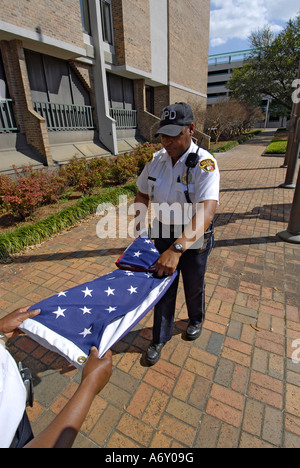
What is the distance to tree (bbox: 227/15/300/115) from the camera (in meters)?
25.5

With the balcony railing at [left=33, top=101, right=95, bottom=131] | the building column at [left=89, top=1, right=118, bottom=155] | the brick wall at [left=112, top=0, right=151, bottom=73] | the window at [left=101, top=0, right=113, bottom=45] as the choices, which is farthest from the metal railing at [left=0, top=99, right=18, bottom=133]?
the brick wall at [left=112, top=0, right=151, bottom=73]

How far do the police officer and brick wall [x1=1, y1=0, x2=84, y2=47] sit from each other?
9146mm

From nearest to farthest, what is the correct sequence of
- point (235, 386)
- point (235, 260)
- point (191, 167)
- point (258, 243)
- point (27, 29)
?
1. point (191, 167)
2. point (235, 386)
3. point (235, 260)
4. point (258, 243)
5. point (27, 29)

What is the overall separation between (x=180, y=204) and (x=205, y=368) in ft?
5.05

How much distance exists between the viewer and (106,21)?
12688mm


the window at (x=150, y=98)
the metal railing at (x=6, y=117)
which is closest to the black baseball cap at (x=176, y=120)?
the metal railing at (x=6, y=117)

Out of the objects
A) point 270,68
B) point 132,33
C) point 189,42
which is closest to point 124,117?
point 132,33

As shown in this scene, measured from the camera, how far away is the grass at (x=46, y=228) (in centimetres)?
437

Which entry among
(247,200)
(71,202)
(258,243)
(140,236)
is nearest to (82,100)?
(71,202)

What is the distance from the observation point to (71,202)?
6.95m

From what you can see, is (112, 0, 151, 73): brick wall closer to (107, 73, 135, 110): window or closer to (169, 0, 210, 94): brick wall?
(107, 73, 135, 110): window

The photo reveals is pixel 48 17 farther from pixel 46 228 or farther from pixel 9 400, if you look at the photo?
pixel 9 400
